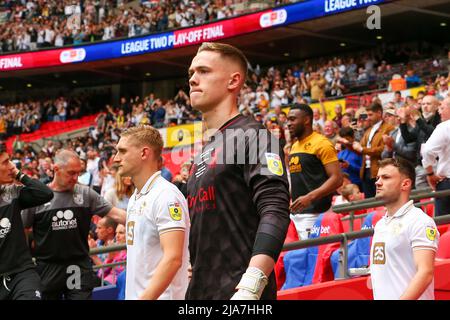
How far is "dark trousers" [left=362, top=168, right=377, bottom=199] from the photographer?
9742 millimetres

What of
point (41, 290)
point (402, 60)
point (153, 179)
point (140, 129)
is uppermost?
point (402, 60)

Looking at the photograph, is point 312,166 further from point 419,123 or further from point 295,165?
point 419,123

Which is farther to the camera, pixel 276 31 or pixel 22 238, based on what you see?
pixel 276 31

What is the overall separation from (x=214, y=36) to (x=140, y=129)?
69.2 ft

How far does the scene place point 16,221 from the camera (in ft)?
19.7

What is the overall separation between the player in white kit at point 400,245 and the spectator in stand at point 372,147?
4472mm

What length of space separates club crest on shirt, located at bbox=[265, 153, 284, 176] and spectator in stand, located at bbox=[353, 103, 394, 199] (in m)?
6.26

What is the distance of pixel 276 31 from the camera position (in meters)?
24.7

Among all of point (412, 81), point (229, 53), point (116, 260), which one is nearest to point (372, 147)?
point (116, 260)

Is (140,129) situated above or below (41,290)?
above

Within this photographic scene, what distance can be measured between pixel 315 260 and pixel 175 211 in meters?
3.50
